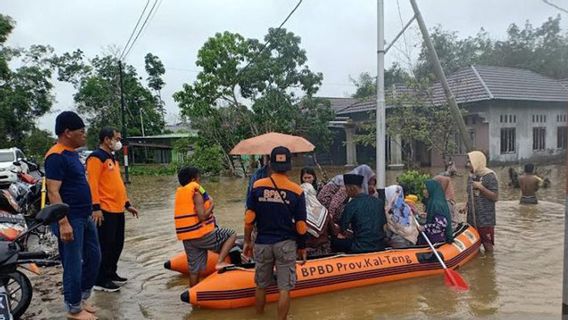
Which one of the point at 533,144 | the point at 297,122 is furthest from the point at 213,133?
the point at 533,144

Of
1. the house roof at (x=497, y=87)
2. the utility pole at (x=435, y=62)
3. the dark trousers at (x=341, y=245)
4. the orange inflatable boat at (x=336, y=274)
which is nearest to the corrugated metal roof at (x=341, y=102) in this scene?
the house roof at (x=497, y=87)

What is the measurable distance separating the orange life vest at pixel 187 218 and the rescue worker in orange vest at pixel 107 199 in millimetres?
798

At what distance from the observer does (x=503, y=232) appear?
9047mm

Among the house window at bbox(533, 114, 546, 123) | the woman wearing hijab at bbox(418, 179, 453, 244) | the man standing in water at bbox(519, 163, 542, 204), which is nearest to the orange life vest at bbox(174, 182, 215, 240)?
the woman wearing hijab at bbox(418, 179, 453, 244)

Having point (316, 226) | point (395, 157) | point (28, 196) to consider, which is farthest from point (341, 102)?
point (316, 226)

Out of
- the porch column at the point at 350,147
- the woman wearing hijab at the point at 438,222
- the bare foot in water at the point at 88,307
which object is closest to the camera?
the bare foot in water at the point at 88,307

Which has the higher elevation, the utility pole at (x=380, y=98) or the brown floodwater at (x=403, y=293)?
the utility pole at (x=380, y=98)

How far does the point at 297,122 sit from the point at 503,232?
15.5m

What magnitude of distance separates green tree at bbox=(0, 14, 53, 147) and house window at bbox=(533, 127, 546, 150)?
30169 millimetres

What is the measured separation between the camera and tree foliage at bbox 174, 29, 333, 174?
2280cm

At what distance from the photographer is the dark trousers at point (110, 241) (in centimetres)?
579

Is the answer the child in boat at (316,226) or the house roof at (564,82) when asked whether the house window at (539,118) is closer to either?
the house roof at (564,82)

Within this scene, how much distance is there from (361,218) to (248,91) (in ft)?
58.9

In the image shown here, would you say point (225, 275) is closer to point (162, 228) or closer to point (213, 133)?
point (162, 228)
